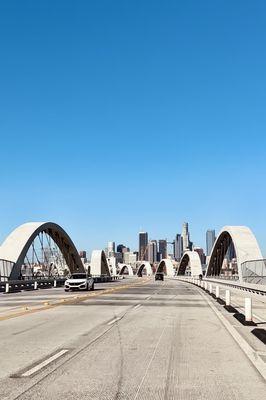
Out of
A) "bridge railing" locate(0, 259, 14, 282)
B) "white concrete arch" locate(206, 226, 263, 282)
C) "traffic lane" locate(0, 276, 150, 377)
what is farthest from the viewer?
"white concrete arch" locate(206, 226, 263, 282)

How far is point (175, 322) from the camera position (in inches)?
663

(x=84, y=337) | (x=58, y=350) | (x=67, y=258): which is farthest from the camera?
(x=67, y=258)

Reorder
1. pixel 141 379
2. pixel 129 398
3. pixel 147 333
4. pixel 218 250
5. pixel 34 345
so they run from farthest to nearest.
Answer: pixel 218 250 < pixel 147 333 < pixel 34 345 < pixel 141 379 < pixel 129 398

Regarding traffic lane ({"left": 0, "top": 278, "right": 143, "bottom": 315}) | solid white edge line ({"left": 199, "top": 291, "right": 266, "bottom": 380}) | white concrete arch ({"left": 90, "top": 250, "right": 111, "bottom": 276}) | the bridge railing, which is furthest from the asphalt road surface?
white concrete arch ({"left": 90, "top": 250, "right": 111, "bottom": 276})

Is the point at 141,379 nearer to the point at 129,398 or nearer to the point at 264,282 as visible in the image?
the point at 129,398

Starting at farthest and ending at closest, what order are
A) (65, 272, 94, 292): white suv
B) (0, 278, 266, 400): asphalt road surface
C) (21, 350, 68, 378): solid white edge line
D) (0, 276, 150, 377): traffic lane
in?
(65, 272, 94, 292): white suv → (0, 276, 150, 377): traffic lane → (21, 350, 68, 378): solid white edge line → (0, 278, 266, 400): asphalt road surface

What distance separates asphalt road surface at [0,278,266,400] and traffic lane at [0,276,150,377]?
0.02 metres

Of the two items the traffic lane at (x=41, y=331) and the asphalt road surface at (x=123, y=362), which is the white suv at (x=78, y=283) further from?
the asphalt road surface at (x=123, y=362)

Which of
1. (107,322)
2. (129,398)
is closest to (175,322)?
(107,322)

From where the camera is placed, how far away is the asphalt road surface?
23.3 feet

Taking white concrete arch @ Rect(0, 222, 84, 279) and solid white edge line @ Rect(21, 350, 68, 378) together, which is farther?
white concrete arch @ Rect(0, 222, 84, 279)

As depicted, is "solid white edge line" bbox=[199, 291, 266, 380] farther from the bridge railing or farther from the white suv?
the bridge railing

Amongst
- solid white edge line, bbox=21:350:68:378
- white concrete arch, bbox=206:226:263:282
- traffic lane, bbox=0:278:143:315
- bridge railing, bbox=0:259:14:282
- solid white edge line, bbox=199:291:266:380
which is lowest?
traffic lane, bbox=0:278:143:315

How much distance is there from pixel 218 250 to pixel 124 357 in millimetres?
83295
